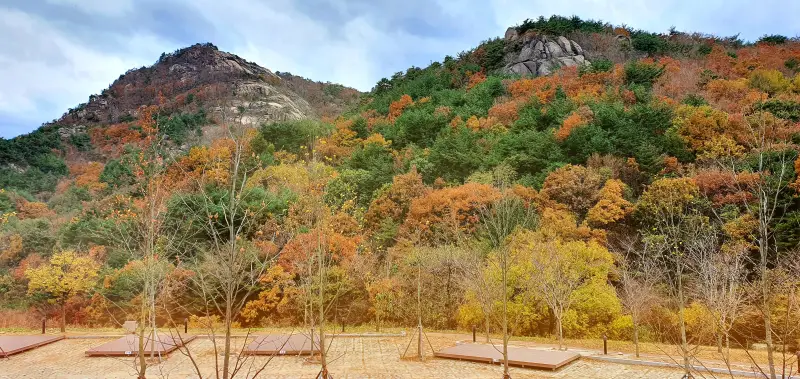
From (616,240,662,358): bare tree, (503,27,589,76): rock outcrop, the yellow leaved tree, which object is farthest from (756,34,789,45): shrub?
the yellow leaved tree

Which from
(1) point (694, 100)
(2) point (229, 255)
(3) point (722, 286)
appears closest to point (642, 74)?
(1) point (694, 100)

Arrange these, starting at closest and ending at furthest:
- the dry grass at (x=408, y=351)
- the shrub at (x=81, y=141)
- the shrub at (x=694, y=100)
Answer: the dry grass at (x=408, y=351), the shrub at (x=694, y=100), the shrub at (x=81, y=141)

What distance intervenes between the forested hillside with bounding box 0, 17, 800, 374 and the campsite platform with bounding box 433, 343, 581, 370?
1393mm

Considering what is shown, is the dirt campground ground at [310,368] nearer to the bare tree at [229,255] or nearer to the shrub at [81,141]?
the bare tree at [229,255]

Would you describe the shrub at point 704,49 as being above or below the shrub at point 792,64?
above

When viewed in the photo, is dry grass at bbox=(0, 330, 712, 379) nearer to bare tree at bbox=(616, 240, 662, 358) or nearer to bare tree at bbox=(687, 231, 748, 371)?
bare tree at bbox=(687, 231, 748, 371)

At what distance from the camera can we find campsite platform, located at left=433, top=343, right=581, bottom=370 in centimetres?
1442

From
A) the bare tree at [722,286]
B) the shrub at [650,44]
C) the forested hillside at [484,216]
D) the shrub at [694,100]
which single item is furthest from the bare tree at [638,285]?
the shrub at [650,44]

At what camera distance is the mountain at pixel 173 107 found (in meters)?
57.8

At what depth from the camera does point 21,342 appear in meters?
18.2

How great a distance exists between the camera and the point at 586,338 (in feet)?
68.7

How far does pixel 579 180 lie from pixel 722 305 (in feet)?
48.0

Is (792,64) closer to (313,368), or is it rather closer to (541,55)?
(541,55)

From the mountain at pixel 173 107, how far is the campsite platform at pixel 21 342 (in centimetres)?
2666
